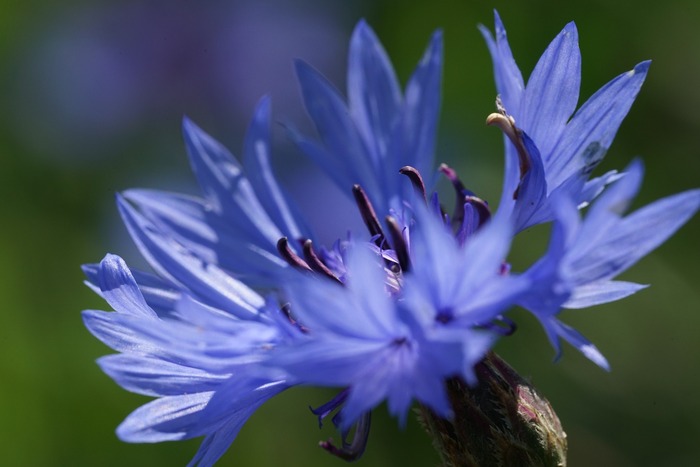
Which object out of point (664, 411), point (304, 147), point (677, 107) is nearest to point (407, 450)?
point (664, 411)

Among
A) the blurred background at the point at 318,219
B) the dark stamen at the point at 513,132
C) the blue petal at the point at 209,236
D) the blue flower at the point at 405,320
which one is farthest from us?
the blurred background at the point at 318,219

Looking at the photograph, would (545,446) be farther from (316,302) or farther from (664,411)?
(664,411)

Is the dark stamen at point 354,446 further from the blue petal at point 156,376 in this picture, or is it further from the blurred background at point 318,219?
the blurred background at point 318,219

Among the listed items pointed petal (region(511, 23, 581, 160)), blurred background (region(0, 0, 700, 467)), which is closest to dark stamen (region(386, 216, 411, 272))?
pointed petal (region(511, 23, 581, 160))

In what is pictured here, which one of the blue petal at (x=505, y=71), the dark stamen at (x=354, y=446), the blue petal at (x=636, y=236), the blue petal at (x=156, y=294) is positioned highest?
the blue petal at (x=505, y=71)

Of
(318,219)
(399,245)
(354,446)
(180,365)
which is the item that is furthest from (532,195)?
(318,219)

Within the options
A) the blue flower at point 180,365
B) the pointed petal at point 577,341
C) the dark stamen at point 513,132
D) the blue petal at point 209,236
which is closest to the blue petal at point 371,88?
the blue petal at point 209,236
